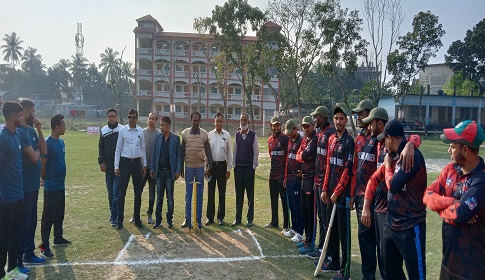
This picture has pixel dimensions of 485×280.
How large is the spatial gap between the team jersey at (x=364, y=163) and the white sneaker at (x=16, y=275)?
4.58m

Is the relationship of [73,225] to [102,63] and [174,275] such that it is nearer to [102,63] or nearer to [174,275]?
[174,275]

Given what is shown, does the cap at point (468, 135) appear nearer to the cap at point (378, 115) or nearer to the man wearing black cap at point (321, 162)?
the cap at point (378, 115)

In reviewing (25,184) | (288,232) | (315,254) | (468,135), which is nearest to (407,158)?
(468,135)

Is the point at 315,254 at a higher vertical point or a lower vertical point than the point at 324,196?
lower

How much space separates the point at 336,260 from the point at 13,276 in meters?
4.42

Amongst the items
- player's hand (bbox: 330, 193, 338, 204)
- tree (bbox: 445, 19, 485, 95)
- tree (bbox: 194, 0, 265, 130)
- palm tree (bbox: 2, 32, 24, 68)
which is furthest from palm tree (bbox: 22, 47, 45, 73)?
player's hand (bbox: 330, 193, 338, 204)

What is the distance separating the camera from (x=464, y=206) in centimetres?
281

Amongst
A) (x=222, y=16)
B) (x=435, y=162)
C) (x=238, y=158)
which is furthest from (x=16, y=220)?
(x=222, y=16)

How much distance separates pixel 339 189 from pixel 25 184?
4.54 m

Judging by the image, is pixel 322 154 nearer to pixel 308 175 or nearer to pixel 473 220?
pixel 308 175

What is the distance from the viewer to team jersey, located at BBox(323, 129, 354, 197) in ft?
15.8

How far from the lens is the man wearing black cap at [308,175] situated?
6004 mm

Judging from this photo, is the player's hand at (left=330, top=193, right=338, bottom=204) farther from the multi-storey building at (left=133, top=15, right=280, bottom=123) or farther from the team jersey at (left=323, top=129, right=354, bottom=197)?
the multi-storey building at (left=133, top=15, right=280, bottom=123)

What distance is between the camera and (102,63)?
85438mm
